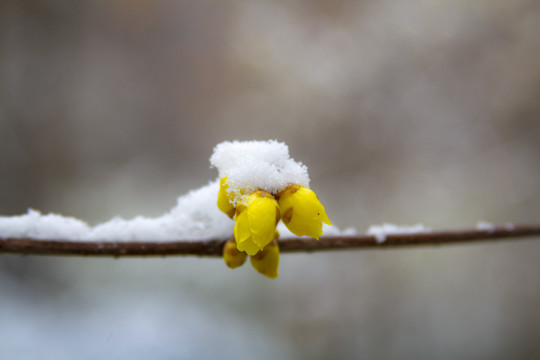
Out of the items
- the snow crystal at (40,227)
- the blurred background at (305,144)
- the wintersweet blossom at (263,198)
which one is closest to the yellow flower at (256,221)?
the wintersweet blossom at (263,198)

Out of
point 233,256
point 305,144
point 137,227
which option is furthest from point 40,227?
point 305,144

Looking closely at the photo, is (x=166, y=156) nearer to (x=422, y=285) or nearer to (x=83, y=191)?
(x=83, y=191)

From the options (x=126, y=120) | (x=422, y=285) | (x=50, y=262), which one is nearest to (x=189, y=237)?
(x=50, y=262)

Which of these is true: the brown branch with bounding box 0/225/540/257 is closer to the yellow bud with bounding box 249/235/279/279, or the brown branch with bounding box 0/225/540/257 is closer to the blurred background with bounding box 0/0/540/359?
the yellow bud with bounding box 249/235/279/279

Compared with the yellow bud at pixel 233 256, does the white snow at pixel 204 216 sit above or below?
above

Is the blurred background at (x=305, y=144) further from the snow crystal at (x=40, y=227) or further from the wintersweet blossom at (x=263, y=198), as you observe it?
the wintersweet blossom at (x=263, y=198)

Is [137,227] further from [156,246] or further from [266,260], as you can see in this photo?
[266,260]
